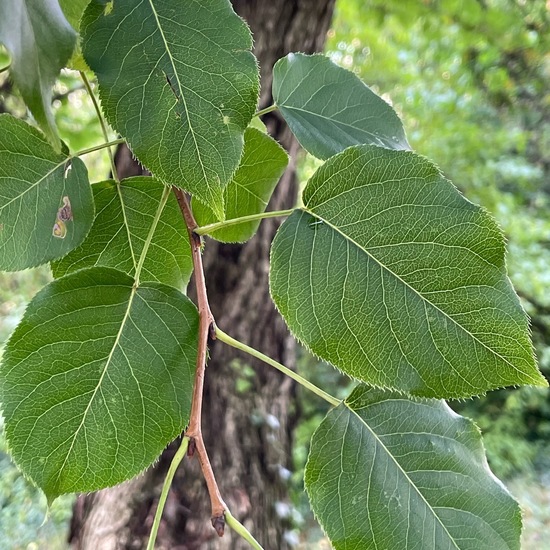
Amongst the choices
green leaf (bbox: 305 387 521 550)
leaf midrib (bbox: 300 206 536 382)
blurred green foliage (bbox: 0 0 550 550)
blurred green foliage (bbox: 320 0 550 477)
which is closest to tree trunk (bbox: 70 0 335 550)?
blurred green foliage (bbox: 0 0 550 550)

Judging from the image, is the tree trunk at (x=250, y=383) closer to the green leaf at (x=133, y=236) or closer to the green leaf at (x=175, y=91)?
the green leaf at (x=133, y=236)

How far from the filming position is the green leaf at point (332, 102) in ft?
1.54

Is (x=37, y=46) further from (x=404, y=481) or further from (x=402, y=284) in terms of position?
(x=404, y=481)

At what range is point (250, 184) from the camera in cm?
51

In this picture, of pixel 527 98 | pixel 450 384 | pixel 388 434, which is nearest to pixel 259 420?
pixel 388 434

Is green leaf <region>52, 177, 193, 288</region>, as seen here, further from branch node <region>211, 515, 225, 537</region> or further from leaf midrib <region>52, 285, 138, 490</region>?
branch node <region>211, 515, 225, 537</region>

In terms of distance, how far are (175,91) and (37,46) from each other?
0.25 feet

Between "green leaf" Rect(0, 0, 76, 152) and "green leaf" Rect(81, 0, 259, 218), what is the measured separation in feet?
0.05

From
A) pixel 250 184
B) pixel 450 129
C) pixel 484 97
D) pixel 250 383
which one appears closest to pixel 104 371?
pixel 250 184

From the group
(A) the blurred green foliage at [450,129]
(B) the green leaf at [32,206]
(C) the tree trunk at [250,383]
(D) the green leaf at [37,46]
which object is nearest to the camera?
(D) the green leaf at [37,46]

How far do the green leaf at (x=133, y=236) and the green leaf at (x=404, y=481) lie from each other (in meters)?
0.19

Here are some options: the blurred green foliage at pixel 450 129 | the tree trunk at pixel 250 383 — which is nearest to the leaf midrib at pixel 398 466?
the tree trunk at pixel 250 383

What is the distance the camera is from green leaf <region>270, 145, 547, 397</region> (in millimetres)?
340

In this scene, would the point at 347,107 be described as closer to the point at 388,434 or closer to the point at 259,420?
the point at 388,434
